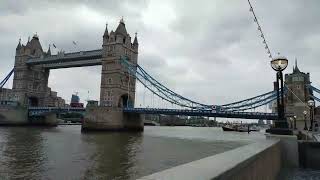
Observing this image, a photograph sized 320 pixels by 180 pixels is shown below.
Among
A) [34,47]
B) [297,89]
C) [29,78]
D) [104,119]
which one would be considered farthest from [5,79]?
[297,89]

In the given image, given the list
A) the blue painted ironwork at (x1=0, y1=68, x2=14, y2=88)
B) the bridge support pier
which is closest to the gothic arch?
the bridge support pier

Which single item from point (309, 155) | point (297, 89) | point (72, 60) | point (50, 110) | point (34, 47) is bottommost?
point (309, 155)

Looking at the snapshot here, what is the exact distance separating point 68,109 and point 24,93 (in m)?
19.7

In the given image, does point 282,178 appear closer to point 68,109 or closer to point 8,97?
point 68,109

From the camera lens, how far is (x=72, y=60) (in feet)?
233

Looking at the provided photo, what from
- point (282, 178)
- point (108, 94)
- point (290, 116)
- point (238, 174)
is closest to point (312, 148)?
point (282, 178)

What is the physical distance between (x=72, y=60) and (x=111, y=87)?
1389 centimetres

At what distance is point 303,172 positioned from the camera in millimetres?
9945

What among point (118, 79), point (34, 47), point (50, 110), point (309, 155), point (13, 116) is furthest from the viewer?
point (34, 47)

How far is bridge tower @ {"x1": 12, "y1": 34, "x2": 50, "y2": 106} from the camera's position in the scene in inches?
3071

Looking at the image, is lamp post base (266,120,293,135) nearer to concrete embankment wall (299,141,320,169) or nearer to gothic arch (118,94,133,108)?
concrete embankment wall (299,141,320,169)

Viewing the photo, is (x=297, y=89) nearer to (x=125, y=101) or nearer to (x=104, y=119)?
(x=125, y=101)

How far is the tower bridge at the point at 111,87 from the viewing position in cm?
5497

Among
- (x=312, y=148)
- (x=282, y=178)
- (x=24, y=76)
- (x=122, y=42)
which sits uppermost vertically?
(x=122, y=42)
